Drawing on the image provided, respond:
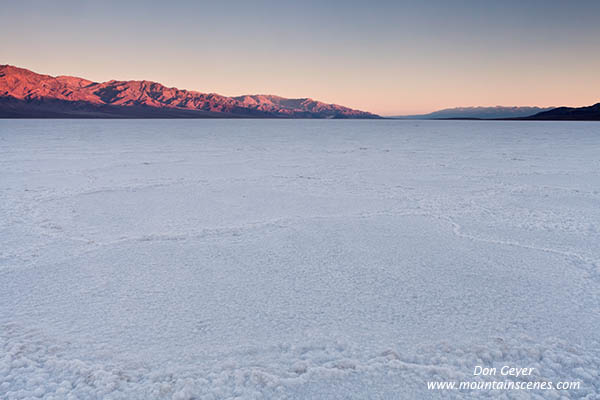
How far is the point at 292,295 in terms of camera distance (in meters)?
2.98

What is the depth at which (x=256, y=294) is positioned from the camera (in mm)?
2994

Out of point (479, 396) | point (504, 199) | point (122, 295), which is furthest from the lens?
point (504, 199)

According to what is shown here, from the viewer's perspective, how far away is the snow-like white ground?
2.06 meters

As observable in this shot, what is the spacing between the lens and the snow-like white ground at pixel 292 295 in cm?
206

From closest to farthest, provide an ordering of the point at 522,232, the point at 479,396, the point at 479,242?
the point at 479,396, the point at 479,242, the point at 522,232

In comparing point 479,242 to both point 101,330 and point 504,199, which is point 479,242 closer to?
point 504,199

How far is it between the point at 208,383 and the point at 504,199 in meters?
6.05

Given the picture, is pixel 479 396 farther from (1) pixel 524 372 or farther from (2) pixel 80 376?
(2) pixel 80 376

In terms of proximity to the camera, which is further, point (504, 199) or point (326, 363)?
point (504, 199)

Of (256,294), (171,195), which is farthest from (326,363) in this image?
(171,195)

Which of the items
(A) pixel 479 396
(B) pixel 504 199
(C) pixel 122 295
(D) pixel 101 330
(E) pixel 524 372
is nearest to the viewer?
(A) pixel 479 396

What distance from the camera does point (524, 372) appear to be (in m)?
2.08

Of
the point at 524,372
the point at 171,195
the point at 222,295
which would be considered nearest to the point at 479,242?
the point at 524,372

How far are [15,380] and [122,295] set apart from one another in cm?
98
